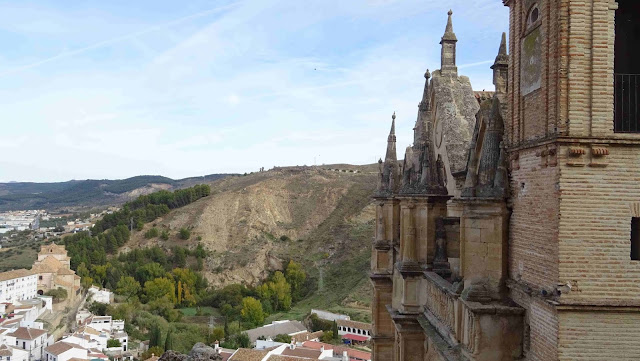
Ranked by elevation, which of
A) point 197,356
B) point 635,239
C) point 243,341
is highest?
point 635,239

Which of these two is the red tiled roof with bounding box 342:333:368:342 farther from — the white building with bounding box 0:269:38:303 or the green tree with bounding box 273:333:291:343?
the white building with bounding box 0:269:38:303

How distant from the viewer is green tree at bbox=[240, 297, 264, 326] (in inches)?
2356

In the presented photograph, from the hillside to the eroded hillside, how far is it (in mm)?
140

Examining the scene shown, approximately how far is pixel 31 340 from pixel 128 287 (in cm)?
2228

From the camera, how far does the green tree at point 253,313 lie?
196 ft

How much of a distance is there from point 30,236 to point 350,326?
328ft

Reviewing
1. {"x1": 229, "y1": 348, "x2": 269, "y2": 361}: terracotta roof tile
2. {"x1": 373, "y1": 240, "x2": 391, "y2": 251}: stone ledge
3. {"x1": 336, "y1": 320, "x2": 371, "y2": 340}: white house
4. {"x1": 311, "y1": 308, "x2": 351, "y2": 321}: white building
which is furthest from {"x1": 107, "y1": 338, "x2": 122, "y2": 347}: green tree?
{"x1": 373, "y1": 240, "x2": 391, "y2": 251}: stone ledge

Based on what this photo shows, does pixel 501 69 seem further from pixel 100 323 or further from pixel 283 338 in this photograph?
pixel 100 323

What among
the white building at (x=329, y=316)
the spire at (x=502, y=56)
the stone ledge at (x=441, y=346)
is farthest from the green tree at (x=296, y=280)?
the spire at (x=502, y=56)

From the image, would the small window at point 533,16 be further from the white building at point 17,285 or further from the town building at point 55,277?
the town building at point 55,277

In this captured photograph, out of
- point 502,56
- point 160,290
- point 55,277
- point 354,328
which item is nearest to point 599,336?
point 502,56

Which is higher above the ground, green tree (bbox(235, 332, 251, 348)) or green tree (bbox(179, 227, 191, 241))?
green tree (bbox(179, 227, 191, 241))

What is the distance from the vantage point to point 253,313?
60.1 metres

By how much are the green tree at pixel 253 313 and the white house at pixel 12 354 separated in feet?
70.7
